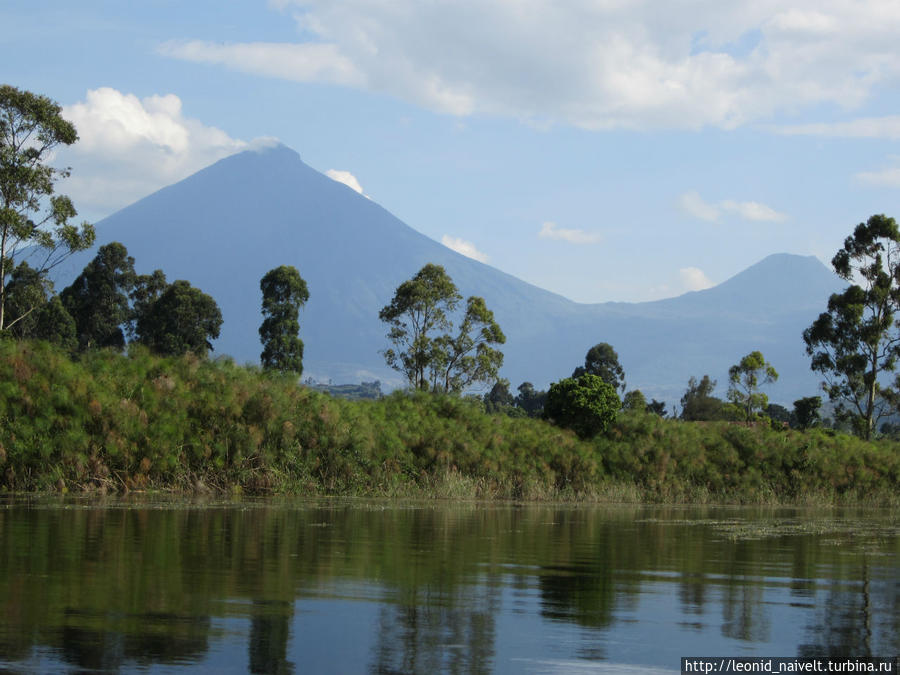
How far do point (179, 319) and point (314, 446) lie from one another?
57272 millimetres

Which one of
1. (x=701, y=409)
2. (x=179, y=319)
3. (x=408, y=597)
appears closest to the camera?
(x=408, y=597)

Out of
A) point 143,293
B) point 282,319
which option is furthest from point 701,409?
point 143,293

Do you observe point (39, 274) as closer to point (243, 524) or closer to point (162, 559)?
point (243, 524)

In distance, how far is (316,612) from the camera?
24.9 ft

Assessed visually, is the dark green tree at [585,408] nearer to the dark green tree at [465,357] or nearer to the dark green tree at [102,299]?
the dark green tree at [465,357]

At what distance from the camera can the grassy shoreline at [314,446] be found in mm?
21656

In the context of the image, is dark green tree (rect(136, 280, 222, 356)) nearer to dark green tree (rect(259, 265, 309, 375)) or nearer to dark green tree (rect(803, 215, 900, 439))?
dark green tree (rect(259, 265, 309, 375))

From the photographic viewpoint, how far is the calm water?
6246 millimetres

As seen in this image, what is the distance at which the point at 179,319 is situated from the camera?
262 ft

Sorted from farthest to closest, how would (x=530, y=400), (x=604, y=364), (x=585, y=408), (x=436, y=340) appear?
(x=530, y=400), (x=604, y=364), (x=436, y=340), (x=585, y=408)

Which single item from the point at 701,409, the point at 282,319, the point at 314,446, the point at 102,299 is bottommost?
the point at 314,446

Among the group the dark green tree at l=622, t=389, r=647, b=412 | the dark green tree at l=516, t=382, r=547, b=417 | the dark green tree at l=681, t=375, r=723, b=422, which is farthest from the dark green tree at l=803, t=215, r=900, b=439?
the dark green tree at l=516, t=382, r=547, b=417

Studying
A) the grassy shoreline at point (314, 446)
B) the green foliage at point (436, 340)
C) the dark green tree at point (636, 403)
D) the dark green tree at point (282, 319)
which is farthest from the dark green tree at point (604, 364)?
the grassy shoreline at point (314, 446)

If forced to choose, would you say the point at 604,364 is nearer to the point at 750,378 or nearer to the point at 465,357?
the point at 750,378
